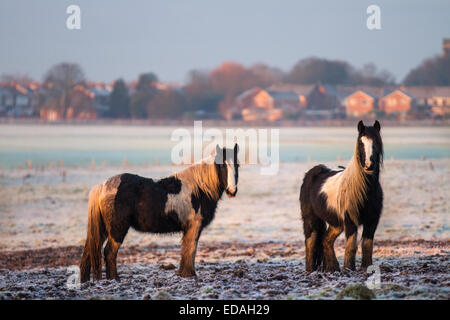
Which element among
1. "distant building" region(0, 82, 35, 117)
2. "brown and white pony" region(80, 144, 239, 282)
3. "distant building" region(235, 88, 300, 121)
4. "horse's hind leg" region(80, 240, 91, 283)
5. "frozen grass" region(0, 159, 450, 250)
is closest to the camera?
"brown and white pony" region(80, 144, 239, 282)

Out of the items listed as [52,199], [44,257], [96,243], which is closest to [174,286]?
[96,243]

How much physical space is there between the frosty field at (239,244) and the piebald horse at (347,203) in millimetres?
391

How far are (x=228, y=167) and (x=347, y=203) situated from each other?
1.71 m

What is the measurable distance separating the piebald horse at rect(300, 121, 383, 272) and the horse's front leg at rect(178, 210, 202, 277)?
172 centimetres

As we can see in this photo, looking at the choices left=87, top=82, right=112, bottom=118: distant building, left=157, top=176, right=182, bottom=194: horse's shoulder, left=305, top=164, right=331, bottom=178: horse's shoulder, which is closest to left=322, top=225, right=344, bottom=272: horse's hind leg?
left=305, top=164, right=331, bottom=178: horse's shoulder

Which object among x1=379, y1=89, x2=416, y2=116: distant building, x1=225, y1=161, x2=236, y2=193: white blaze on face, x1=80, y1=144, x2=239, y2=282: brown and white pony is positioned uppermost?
x1=379, y1=89, x2=416, y2=116: distant building

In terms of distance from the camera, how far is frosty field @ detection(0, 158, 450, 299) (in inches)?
299

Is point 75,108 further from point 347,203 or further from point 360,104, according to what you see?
point 347,203

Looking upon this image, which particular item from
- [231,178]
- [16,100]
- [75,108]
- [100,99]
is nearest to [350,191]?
[231,178]

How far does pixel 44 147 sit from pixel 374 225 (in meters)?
41.7

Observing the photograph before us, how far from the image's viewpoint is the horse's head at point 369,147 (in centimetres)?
768

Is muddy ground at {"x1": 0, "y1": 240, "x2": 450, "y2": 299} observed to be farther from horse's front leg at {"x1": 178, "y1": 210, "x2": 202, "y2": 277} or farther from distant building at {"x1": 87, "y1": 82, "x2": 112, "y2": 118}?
distant building at {"x1": 87, "y1": 82, "x2": 112, "y2": 118}
